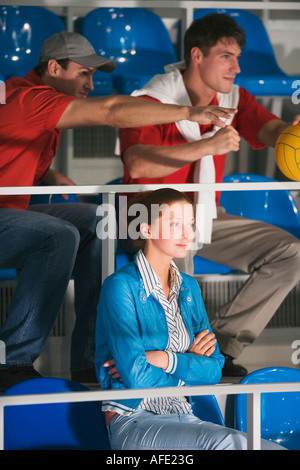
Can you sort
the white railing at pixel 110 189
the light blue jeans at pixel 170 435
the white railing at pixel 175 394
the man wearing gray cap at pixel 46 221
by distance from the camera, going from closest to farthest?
1. the white railing at pixel 175 394
2. the light blue jeans at pixel 170 435
3. the white railing at pixel 110 189
4. the man wearing gray cap at pixel 46 221

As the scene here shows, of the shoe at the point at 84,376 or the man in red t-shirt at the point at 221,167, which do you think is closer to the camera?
the shoe at the point at 84,376

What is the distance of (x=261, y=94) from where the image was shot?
10.5ft

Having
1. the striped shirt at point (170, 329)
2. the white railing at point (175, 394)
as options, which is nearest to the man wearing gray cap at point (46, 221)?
the striped shirt at point (170, 329)

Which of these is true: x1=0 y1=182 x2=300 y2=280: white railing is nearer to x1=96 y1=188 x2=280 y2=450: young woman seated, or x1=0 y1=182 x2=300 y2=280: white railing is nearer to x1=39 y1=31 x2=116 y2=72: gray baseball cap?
x1=96 y1=188 x2=280 y2=450: young woman seated

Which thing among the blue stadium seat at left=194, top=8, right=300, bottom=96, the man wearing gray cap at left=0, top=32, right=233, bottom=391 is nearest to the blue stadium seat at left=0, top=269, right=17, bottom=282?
the man wearing gray cap at left=0, top=32, right=233, bottom=391

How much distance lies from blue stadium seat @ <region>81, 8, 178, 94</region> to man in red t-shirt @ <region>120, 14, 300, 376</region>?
819 mm

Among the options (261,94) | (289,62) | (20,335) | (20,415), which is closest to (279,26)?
(289,62)

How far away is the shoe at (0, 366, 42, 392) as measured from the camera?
78.1 inches

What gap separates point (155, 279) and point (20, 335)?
1.46ft

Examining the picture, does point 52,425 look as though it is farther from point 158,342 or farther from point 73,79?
point 73,79

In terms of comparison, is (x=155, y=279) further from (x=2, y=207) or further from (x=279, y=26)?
(x=279, y=26)

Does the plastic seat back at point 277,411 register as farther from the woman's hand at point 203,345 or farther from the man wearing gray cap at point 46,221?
the man wearing gray cap at point 46,221

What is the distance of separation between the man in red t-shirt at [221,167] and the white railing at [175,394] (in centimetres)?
80

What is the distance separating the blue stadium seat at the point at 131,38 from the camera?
11.1 ft
